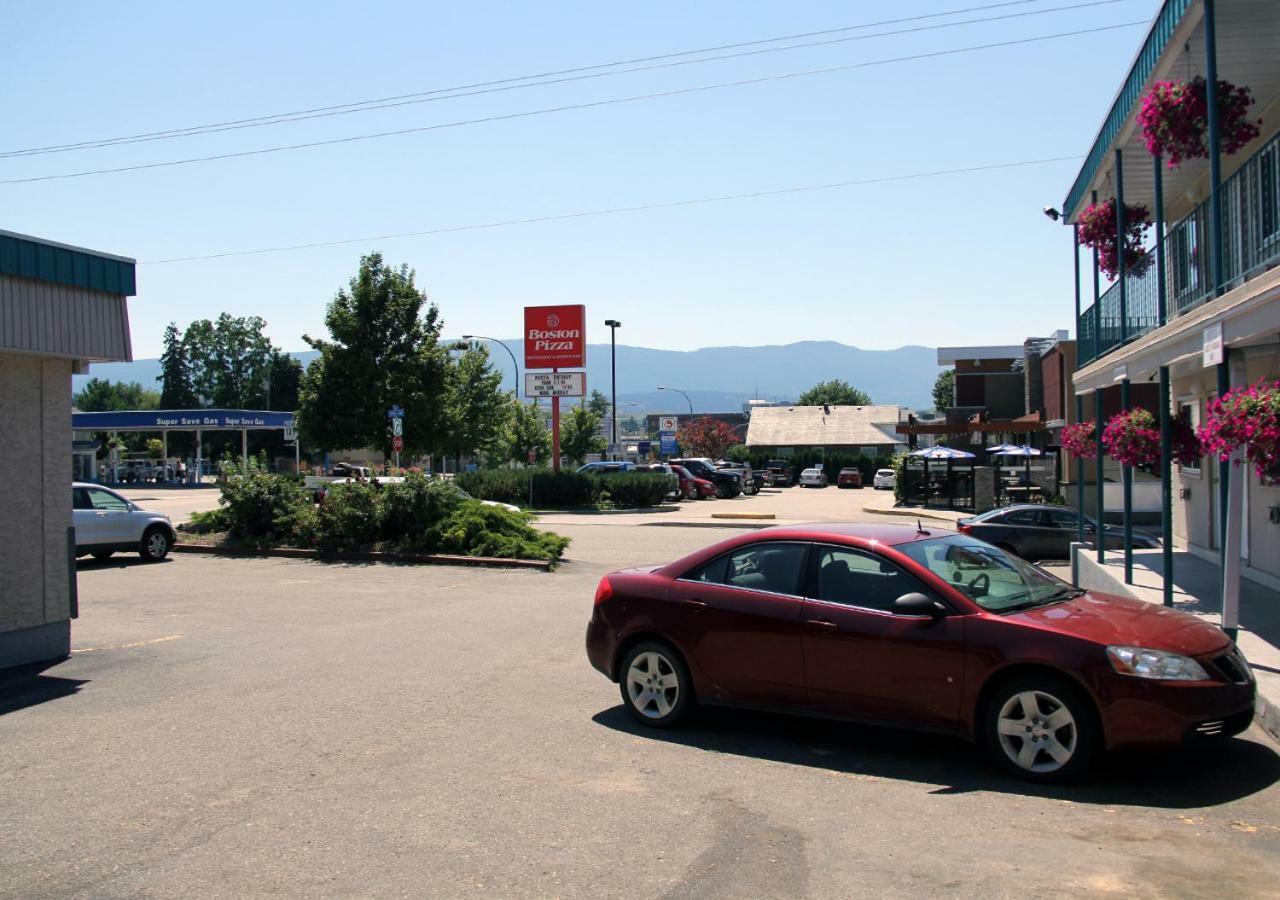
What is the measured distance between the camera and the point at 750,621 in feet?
23.4

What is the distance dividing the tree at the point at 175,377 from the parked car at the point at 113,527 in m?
90.1

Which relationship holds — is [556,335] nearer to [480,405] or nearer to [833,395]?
[480,405]

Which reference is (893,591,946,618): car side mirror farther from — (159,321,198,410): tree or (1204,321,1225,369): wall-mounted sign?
(159,321,198,410): tree

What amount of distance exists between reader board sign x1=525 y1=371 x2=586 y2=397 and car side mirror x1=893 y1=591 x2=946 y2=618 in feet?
105

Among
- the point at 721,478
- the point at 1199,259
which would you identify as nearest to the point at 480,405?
the point at 721,478

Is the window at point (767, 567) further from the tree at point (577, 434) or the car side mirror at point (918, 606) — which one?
the tree at point (577, 434)

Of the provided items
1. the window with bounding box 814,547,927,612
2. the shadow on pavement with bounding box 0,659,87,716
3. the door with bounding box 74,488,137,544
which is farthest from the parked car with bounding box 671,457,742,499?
the window with bounding box 814,547,927,612

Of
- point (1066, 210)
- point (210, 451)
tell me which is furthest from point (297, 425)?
point (210, 451)

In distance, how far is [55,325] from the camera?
9.52 m

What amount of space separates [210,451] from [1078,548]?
94858mm

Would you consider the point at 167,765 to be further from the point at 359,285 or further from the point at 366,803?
the point at 359,285

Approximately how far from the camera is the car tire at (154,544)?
19562mm

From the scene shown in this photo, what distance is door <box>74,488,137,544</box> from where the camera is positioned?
62.1ft

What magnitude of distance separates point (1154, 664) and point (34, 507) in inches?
372
